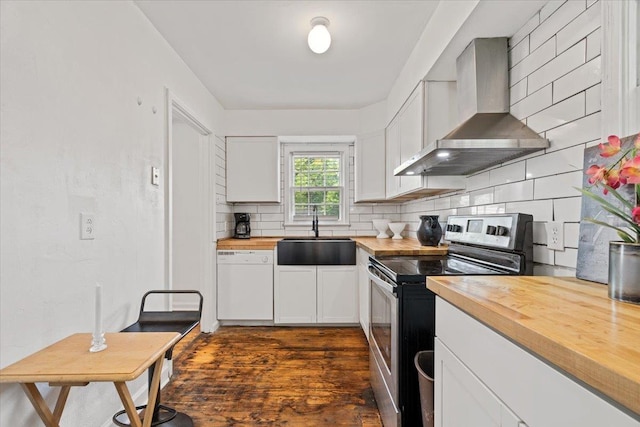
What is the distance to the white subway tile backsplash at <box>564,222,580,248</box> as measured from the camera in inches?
50.1

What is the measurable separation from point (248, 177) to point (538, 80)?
9.70ft

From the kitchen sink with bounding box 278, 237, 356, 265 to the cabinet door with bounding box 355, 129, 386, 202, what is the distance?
0.65 meters

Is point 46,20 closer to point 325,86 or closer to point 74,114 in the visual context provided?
point 74,114

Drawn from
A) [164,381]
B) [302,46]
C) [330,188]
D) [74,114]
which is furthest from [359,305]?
[74,114]

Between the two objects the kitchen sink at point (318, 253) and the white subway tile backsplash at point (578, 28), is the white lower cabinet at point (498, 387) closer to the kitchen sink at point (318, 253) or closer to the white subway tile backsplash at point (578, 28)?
the white subway tile backsplash at point (578, 28)

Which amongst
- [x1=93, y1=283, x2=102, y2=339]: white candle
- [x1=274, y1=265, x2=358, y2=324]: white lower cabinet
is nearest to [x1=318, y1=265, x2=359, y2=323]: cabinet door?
[x1=274, y1=265, x2=358, y2=324]: white lower cabinet

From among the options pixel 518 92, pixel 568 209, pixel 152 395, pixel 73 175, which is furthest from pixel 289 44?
pixel 152 395

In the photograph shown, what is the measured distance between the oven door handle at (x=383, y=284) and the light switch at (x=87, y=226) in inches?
58.5

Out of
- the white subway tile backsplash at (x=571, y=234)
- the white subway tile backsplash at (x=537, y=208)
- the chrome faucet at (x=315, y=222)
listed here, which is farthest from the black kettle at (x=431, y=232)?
the chrome faucet at (x=315, y=222)

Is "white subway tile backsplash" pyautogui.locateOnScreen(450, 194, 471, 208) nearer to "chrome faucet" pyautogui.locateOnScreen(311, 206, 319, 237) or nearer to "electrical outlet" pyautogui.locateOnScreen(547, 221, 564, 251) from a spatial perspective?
"electrical outlet" pyautogui.locateOnScreen(547, 221, 564, 251)

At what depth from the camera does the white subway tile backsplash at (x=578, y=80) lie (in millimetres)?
1201

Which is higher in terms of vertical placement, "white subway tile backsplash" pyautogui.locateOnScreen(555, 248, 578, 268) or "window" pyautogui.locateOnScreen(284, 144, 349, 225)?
"window" pyautogui.locateOnScreen(284, 144, 349, 225)

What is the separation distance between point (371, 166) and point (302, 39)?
66.1 inches

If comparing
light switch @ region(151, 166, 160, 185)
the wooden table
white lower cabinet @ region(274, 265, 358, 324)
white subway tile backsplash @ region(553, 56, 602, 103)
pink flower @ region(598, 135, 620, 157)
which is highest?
white subway tile backsplash @ region(553, 56, 602, 103)
